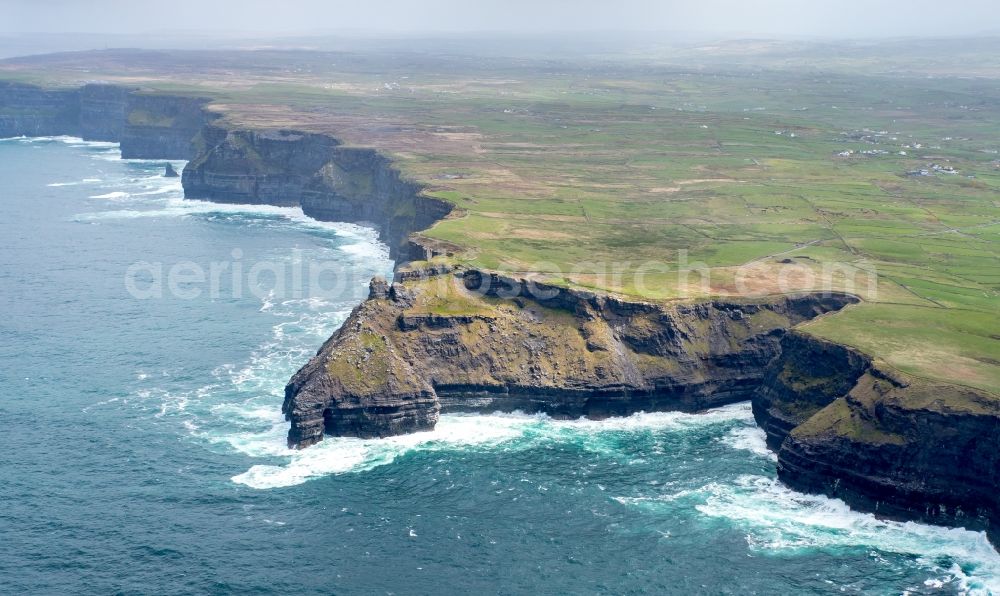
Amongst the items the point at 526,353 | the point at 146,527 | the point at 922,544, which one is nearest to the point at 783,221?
the point at 526,353

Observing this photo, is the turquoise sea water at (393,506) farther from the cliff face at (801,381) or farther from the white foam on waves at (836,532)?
the cliff face at (801,381)

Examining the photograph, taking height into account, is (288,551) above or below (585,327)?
below

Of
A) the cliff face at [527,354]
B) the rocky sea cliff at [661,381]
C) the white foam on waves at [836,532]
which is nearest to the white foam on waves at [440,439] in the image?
the cliff face at [527,354]

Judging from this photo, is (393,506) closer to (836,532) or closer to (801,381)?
(836,532)

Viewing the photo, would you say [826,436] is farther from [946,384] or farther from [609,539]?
[609,539]

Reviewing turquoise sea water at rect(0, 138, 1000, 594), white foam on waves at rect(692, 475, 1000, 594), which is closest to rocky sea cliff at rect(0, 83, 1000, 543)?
white foam on waves at rect(692, 475, 1000, 594)

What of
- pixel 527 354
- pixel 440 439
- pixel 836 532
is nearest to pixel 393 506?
pixel 440 439

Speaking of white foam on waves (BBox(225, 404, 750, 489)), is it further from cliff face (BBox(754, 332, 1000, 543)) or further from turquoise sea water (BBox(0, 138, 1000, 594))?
cliff face (BBox(754, 332, 1000, 543))
